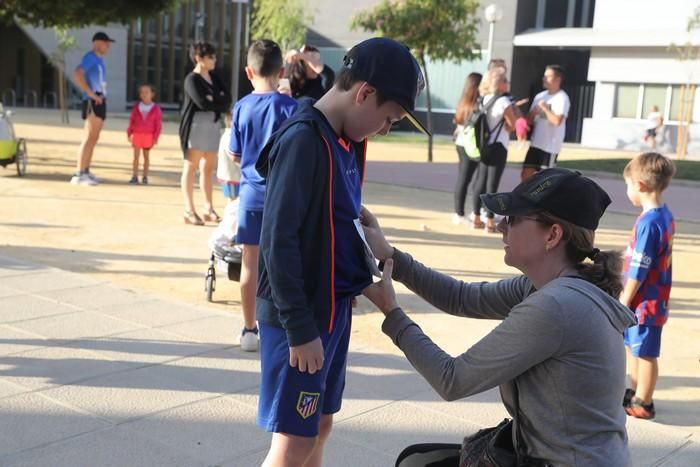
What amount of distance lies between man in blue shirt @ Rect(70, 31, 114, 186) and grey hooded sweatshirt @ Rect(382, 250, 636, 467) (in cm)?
1060

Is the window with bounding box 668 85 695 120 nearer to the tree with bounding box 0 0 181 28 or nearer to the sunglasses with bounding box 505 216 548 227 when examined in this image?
the tree with bounding box 0 0 181 28

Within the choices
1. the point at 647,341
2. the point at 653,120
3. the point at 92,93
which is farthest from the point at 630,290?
the point at 653,120

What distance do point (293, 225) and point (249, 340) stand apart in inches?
110

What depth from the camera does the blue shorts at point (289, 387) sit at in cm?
280

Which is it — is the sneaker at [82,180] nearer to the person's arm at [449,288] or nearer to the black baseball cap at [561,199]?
the person's arm at [449,288]

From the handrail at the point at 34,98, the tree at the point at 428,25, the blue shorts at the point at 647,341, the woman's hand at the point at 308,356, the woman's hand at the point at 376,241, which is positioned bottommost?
the handrail at the point at 34,98

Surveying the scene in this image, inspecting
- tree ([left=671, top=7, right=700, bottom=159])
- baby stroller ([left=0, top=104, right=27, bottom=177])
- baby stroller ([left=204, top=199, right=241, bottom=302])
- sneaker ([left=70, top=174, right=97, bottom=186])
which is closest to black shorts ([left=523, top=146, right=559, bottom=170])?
baby stroller ([left=204, top=199, right=241, bottom=302])

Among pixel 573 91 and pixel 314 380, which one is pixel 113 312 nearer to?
pixel 314 380

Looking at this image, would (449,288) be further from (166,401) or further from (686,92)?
(686,92)

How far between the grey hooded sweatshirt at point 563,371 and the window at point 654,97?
3311 cm

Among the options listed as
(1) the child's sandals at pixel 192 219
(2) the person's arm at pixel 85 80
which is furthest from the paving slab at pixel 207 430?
(2) the person's arm at pixel 85 80

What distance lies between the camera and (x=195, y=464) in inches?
147

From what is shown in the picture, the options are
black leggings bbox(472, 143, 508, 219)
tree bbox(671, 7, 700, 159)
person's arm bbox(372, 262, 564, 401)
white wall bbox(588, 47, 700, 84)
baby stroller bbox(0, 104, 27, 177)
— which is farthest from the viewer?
white wall bbox(588, 47, 700, 84)

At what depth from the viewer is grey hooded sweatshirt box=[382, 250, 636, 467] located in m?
2.36
